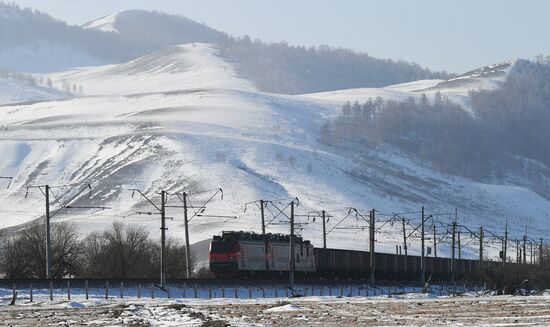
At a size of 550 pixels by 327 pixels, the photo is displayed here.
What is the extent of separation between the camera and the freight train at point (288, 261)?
304ft

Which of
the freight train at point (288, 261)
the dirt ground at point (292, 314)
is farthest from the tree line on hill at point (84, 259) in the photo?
the dirt ground at point (292, 314)

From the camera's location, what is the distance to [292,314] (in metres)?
47.4

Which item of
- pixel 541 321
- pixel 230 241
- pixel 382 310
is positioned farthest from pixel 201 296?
pixel 541 321

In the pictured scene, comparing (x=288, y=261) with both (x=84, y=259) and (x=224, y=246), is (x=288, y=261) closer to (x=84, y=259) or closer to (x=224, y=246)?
(x=224, y=246)

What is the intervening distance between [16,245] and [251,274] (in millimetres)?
26189

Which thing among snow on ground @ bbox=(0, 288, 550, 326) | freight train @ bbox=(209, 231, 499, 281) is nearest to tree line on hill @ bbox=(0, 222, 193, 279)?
freight train @ bbox=(209, 231, 499, 281)

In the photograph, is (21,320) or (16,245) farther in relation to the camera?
(16,245)

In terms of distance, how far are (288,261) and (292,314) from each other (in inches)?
2070

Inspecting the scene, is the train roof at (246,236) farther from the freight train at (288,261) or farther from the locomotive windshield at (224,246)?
the locomotive windshield at (224,246)

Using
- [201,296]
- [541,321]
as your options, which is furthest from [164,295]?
[541,321]

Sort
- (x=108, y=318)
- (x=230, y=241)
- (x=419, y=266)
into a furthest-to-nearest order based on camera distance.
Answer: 1. (x=419, y=266)
2. (x=230, y=241)
3. (x=108, y=318)

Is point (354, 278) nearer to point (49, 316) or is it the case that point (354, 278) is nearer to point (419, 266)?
point (419, 266)

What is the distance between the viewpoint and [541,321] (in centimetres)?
3928

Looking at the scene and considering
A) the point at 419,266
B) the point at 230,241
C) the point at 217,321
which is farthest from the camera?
the point at 419,266
